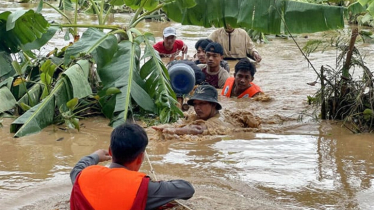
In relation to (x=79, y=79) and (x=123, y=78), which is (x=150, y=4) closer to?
(x=123, y=78)

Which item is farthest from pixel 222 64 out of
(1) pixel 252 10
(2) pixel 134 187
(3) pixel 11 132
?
(2) pixel 134 187

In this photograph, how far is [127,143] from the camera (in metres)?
4.02

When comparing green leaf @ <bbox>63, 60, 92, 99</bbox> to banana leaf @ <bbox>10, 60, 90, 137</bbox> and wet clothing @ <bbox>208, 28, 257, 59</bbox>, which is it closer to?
banana leaf @ <bbox>10, 60, 90, 137</bbox>

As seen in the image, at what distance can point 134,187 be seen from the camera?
396cm

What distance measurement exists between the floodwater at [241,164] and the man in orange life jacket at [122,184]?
0.96 metres

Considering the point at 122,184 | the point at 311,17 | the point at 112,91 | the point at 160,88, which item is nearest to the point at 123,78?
the point at 112,91

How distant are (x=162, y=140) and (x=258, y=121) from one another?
1.39 metres

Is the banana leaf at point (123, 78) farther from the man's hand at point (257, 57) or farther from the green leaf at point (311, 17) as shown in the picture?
the man's hand at point (257, 57)

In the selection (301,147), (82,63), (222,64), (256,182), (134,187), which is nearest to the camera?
(134,187)

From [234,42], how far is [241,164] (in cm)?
717

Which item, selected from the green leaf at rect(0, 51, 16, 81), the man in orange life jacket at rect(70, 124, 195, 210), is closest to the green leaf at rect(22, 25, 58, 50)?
the green leaf at rect(0, 51, 16, 81)

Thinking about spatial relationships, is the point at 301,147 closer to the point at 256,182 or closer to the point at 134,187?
the point at 256,182

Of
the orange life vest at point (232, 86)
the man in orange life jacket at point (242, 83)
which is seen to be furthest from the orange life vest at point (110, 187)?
→ the orange life vest at point (232, 86)

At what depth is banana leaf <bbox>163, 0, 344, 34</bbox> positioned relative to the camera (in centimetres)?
773
